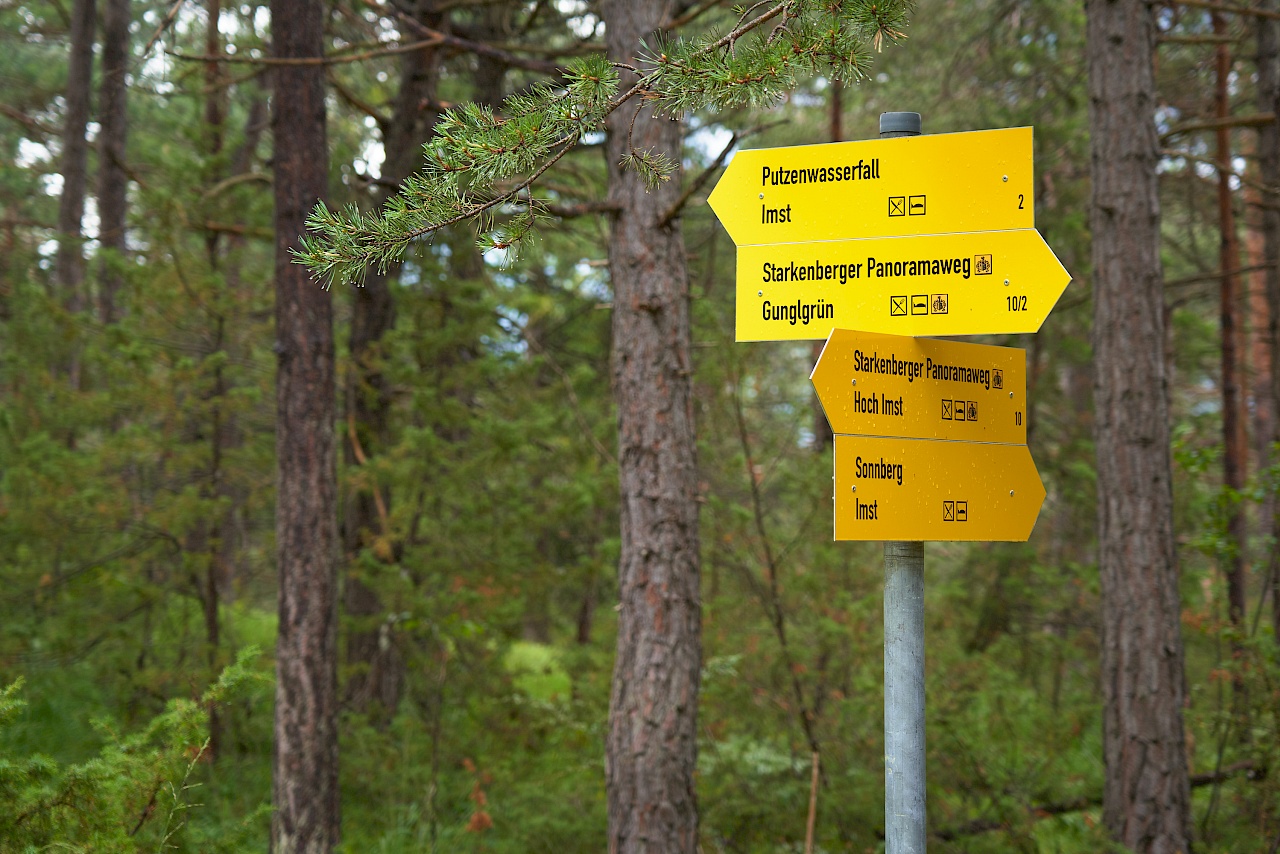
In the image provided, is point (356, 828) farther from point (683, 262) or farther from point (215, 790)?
point (683, 262)

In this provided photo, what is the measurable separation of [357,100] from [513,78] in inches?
129

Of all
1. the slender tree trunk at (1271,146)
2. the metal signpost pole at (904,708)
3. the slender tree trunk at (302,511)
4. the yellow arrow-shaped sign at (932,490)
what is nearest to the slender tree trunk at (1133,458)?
the slender tree trunk at (1271,146)

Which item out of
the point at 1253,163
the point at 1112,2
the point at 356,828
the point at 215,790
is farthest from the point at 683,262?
the point at 1253,163

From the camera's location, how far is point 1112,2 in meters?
5.41

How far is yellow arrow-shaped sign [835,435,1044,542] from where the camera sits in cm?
200

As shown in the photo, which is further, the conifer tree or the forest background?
the forest background

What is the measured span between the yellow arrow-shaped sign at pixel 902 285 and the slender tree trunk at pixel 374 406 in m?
6.21

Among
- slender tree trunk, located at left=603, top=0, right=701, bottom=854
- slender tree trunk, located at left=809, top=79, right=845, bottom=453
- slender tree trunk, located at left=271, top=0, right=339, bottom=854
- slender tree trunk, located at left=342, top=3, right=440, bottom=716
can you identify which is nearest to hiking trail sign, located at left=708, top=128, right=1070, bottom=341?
slender tree trunk, located at left=603, top=0, right=701, bottom=854

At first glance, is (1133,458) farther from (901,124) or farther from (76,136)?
(76,136)

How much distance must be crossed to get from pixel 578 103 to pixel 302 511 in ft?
13.6

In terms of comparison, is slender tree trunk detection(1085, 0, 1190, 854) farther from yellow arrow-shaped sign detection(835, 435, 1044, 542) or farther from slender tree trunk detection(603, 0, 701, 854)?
yellow arrow-shaped sign detection(835, 435, 1044, 542)

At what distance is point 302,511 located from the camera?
5758 millimetres

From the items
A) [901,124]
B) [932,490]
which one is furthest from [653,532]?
[901,124]

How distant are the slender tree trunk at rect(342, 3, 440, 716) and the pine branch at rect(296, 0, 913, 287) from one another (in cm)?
575
